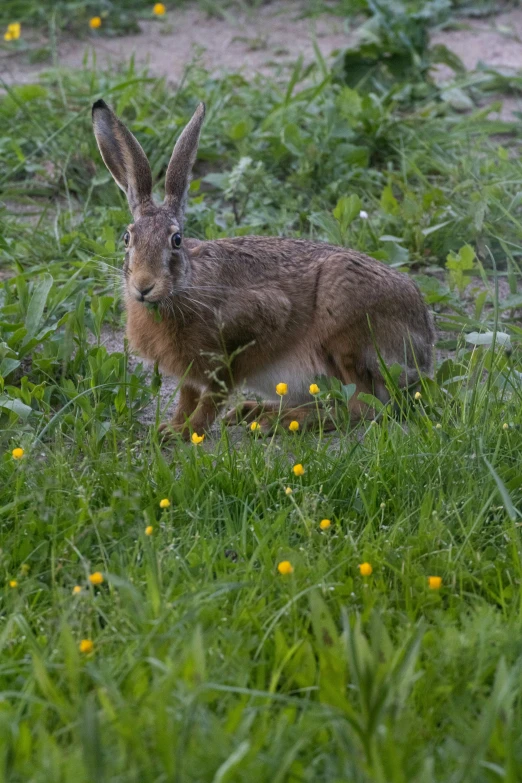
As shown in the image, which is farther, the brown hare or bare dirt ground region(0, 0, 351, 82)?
bare dirt ground region(0, 0, 351, 82)

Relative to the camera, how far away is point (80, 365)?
4355 millimetres

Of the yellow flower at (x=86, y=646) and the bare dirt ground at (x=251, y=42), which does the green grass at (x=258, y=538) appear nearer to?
the yellow flower at (x=86, y=646)

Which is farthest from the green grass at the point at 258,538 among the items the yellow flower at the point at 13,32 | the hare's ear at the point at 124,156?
the yellow flower at the point at 13,32

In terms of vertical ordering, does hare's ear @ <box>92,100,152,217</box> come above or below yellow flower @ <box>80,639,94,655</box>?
above

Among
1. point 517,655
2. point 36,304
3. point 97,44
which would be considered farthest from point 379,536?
point 97,44

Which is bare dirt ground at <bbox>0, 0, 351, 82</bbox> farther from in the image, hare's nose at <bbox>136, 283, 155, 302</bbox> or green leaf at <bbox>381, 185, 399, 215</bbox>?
hare's nose at <bbox>136, 283, 155, 302</bbox>

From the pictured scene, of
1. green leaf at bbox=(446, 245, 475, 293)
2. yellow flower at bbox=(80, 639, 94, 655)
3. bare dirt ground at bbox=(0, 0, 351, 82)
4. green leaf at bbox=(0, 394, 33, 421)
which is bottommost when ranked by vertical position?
green leaf at bbox=(446, 245, 475, 293)

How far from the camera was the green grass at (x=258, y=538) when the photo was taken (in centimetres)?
221

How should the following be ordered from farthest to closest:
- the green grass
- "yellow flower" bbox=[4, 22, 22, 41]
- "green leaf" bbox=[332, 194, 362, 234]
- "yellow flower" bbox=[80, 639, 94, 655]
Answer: "yellow flower" bbox=[4, 22, 22, 41] < "green leaf" bbox=[332, 194, 362, 234] < "yellow flower" bbox=[80, 639, 94, 655] < the green grass

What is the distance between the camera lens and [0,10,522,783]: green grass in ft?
7.27

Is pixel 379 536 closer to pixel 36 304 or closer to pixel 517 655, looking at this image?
pixel 517 655

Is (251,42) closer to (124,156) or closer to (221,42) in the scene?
(221,42)

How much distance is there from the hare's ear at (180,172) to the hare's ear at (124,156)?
8 centimetres

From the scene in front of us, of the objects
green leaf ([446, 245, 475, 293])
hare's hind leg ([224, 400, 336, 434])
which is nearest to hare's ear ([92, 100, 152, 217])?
hare's hind leg ([224, 400, 336, 434])
